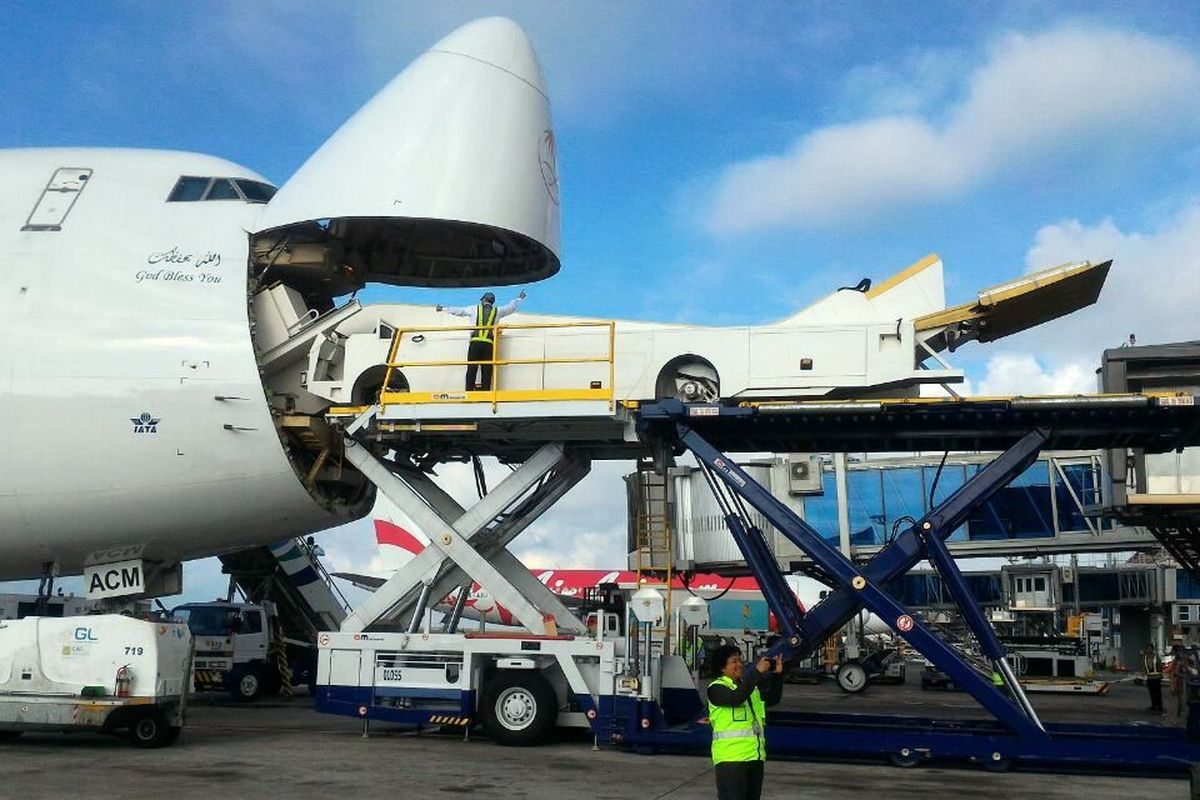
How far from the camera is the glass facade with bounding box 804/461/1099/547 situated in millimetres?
33031

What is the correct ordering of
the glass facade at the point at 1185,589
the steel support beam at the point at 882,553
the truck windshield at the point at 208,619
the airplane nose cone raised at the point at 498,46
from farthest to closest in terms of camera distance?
the glass facade at the point at 1185,589
the truck windshield at the point at 208,619
the airplane nose cone raised at the point at 498,46
the steel support beam at the point at 882,553

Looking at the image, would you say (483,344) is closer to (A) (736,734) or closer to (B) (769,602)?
(B) (769,602)

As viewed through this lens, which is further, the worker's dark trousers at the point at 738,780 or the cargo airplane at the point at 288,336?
the cargo airplane at the point at 288,336

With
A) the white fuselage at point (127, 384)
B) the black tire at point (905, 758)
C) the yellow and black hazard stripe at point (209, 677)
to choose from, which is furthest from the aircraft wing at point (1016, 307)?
the yellow and black hazard stripe at point (209, 677)

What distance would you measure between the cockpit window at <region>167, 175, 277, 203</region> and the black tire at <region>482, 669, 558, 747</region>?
778 centimetres

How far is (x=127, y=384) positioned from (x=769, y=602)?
890 cm

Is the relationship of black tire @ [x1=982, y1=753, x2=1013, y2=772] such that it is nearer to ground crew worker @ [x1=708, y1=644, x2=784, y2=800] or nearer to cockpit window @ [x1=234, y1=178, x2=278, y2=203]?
ground crew worker @ [x1=708, y1=644, x2=784, y2=800]

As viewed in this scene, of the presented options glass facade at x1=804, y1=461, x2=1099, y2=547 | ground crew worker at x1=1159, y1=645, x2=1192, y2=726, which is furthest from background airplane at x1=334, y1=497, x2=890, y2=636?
ground crew worker at x1=1159, y1=645, x2=1192, y2=726

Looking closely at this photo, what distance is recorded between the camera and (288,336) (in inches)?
622

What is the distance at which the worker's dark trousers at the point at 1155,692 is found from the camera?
2512cm

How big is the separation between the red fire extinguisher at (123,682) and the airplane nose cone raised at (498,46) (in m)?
9.35

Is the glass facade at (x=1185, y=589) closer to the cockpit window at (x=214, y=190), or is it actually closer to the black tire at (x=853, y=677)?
the black tire at (x=853, y=677)

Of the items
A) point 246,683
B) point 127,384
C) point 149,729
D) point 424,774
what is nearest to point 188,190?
point 127,384

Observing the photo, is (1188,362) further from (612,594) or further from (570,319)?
(612,594)
